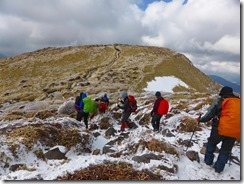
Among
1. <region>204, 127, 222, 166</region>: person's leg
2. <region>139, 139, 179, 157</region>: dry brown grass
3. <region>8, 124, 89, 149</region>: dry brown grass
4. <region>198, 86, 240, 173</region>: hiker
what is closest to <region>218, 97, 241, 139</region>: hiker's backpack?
<region>198, 86, 240, 173</region>: hiker

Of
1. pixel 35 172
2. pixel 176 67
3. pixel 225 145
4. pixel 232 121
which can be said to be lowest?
pixel 35 172

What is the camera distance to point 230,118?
849cm

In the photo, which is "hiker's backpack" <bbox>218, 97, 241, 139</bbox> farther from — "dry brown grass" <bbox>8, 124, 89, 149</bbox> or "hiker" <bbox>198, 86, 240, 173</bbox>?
"dry brown grass" <bbox>8, 124, 89, 149</bbox>

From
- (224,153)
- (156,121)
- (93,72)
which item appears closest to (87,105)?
(156,121)

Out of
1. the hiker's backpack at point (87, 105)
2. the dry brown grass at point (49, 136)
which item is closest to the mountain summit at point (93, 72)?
the hiker's backpack at point (87, 105)

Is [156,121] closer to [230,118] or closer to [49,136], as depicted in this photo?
[49,136]

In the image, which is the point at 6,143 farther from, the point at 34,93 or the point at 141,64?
the point at 141,64

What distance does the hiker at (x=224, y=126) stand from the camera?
27.8 feet

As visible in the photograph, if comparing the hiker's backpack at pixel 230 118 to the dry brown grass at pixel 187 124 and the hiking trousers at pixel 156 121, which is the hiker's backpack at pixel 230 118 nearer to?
the dry brown grass at pixel 187 124

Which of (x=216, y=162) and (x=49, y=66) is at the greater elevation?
(x=49, y=66)

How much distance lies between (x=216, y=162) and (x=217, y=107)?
171cm

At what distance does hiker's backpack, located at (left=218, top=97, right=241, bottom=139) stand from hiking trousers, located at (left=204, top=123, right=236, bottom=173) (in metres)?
0.36

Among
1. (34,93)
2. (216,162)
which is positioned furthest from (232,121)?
(34,93)

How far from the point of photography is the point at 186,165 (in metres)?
9.53
